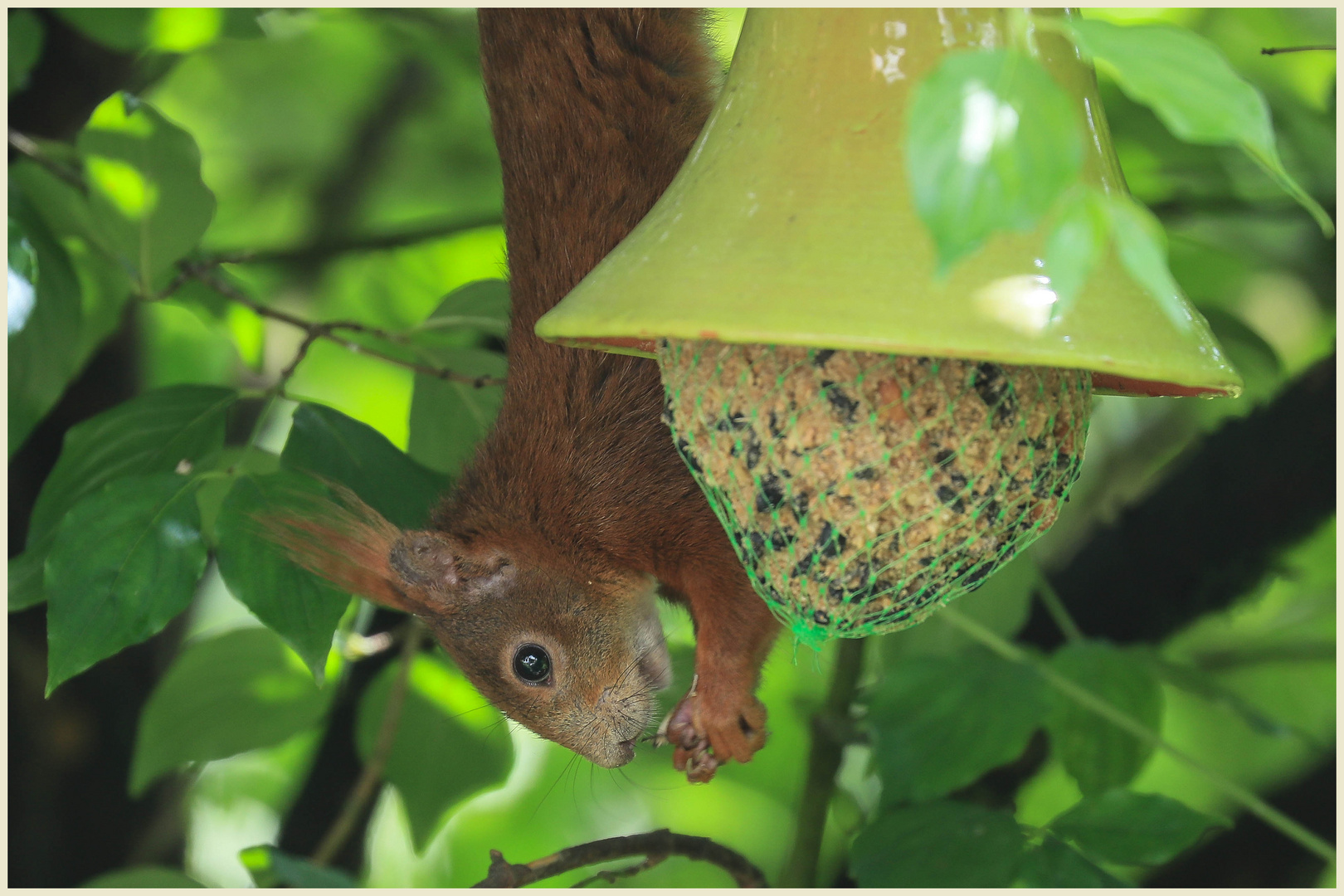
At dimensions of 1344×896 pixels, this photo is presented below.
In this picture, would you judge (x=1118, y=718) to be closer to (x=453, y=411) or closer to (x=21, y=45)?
(x=453, y=411)

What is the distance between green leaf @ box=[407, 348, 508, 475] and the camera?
4.16 ft

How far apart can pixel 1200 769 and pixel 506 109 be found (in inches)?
37.1

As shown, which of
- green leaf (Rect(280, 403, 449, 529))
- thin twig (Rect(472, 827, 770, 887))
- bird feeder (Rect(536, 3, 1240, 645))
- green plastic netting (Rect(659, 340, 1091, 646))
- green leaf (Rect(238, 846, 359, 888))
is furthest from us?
green leaf (Rect(280, 403, 449, 529))

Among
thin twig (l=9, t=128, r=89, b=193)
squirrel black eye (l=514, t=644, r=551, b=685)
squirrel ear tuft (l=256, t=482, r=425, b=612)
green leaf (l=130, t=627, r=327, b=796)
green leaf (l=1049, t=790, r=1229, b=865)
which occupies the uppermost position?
thin twig (l=9, t=128, r=89, b=193)

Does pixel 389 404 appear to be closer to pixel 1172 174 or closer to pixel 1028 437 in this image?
pixel 1172 174

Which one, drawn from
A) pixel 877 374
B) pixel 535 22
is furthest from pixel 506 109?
pixel 877 374

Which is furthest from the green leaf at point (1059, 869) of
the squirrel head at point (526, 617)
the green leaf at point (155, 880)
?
the green leaf at point (155, 880)

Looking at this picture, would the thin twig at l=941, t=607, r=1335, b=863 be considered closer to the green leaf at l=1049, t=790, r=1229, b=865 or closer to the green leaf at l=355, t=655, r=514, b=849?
the green leaf at l=1049, t=790, r=1229, b=865

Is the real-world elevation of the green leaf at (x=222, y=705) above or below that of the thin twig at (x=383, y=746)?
above

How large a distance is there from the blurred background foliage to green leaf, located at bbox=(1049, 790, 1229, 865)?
0.02 m


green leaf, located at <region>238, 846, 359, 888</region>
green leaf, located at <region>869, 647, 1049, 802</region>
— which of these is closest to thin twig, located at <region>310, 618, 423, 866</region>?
green leaf, located at <region>238, 846, 359, 888</region>

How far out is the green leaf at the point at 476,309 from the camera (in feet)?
4.07

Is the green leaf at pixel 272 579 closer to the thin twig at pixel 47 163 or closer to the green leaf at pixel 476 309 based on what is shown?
the green leaf at pixel 476 309

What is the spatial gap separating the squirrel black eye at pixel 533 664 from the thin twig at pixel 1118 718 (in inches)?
17.2
